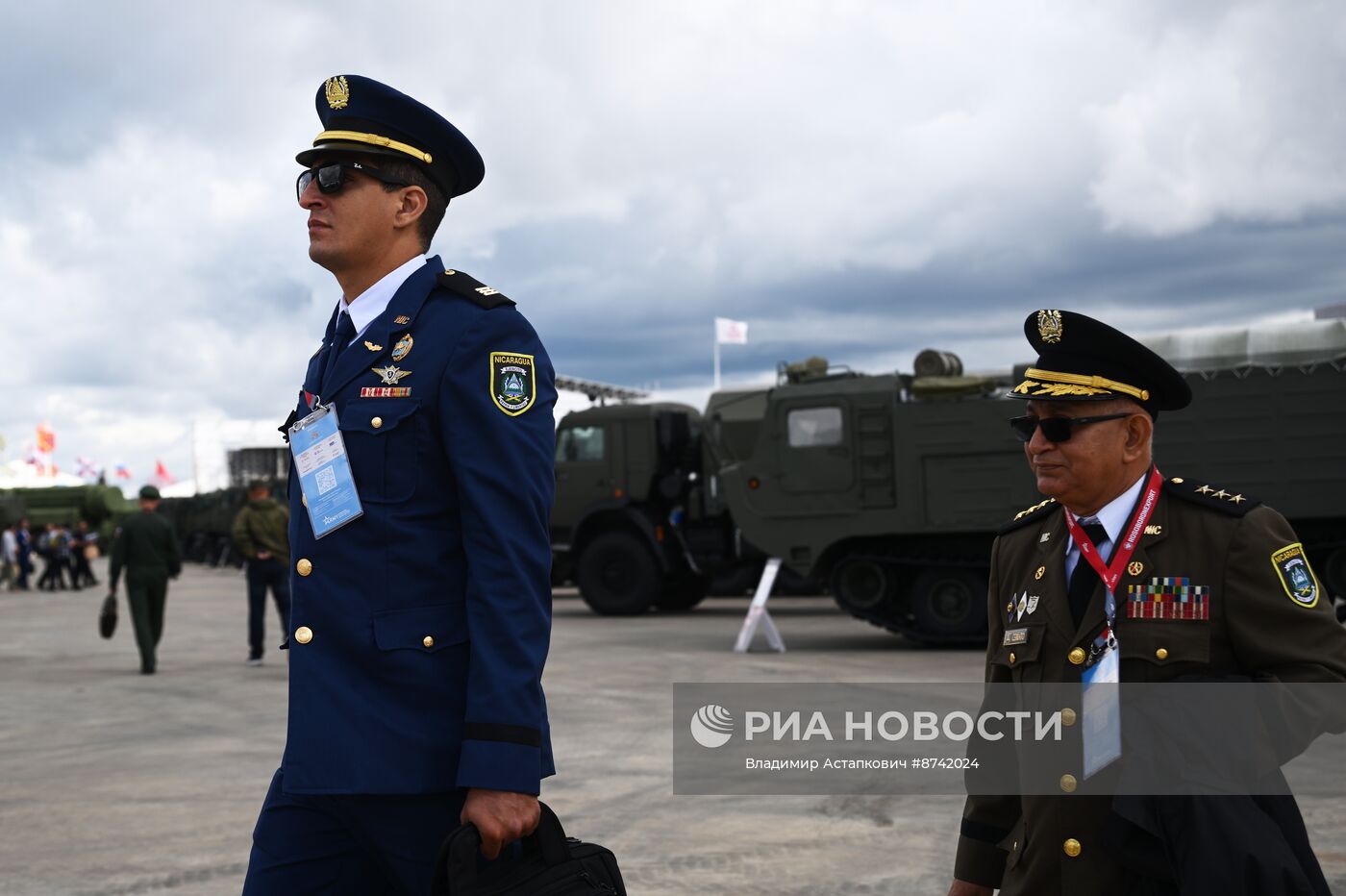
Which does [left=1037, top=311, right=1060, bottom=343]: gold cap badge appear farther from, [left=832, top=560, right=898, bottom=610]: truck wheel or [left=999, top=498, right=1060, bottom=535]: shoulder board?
[left=832, top=560, right=898, bottom=610]: truck wheel

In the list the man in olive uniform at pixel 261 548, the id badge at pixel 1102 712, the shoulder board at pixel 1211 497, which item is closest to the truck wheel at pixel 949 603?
the man in olive uniform at pixel 261 548

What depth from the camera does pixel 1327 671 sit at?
2473 mm

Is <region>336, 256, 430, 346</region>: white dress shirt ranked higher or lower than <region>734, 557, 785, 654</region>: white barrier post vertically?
higher

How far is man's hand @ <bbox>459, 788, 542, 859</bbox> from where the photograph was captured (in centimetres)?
243

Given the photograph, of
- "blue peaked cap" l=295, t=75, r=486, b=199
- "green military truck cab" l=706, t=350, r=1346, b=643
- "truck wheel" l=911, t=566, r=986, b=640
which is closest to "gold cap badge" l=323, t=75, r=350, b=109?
"blue peaked cap" l=295, t=75, r=486, b=199

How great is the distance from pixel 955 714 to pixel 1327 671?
6639 mm

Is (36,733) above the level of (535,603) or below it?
below

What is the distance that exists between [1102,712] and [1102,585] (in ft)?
0.81

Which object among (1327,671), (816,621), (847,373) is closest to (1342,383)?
(847,373)

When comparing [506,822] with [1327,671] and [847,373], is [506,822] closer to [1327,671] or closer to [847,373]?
[1327,671]

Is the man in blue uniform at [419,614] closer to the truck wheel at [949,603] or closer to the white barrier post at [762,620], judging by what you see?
the white barrier post at [762,620]

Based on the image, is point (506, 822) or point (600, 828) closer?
point (506, 822)

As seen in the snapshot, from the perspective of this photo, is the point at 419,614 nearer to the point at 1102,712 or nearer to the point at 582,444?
the point at 1102,712

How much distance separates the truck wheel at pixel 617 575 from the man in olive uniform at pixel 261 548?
6135 millimetres
